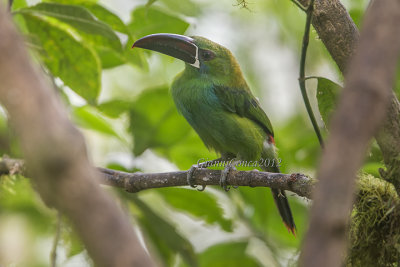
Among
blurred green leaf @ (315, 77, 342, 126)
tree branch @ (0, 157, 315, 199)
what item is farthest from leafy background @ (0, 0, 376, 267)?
tree branch @ (0, 157, 315, 199)

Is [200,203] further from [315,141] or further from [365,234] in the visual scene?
[365,234]

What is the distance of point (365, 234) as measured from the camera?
2.38 metres

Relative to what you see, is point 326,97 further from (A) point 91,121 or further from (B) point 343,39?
(A) point 91,121

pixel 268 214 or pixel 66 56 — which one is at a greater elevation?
pixel 66 56

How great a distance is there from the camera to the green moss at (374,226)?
228 centimetres

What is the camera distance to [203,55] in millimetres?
3471

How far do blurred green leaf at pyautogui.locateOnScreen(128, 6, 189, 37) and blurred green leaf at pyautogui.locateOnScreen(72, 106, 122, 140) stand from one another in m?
0.67

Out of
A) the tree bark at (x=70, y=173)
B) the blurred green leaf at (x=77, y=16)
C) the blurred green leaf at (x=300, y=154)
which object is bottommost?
the blurred green leaf at (x=300, y=154)

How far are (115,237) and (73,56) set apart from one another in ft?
7.24

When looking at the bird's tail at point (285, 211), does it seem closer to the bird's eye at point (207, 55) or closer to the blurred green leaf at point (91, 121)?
the bird's eye at point (207, 55)

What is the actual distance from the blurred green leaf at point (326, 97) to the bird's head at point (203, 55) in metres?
1.05

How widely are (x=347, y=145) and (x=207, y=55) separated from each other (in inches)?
104

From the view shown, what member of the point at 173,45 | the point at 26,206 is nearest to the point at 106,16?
the point at 173,45

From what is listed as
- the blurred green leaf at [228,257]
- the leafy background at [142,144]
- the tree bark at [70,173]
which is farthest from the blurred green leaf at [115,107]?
the tree bark at [70,173]
